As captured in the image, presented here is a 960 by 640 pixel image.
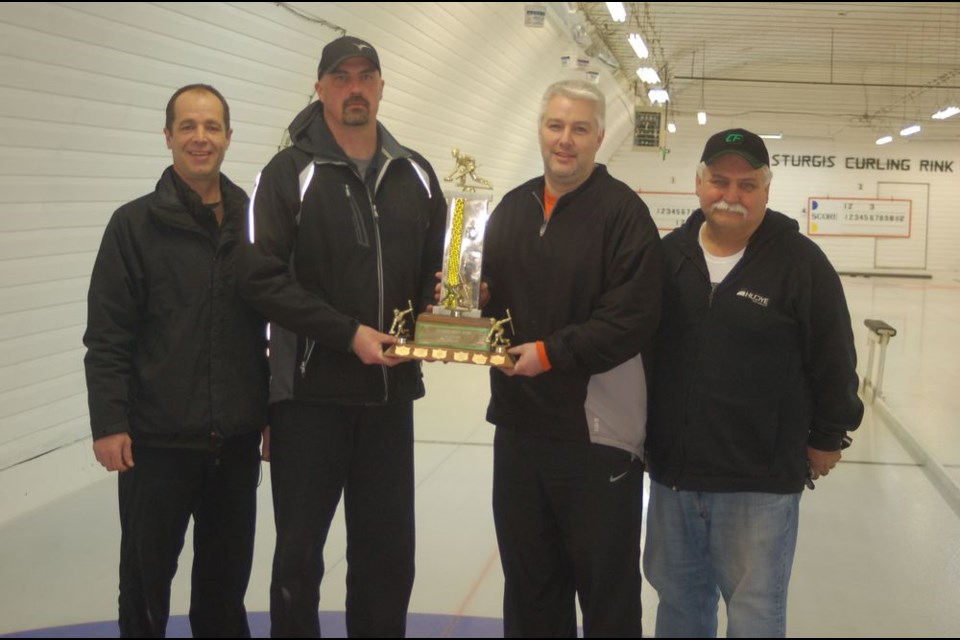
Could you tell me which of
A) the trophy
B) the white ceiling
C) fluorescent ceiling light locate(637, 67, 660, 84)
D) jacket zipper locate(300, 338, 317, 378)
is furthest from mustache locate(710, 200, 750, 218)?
fluorescent ceiling light locate(637, 67, 660, 84)

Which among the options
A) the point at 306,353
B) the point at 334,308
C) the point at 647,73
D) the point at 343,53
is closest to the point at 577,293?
the point at 334,308

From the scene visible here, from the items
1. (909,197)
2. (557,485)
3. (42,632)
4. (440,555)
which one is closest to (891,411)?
(440,555)

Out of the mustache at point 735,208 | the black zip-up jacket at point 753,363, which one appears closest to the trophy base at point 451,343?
the black zip-up jacket at point 753,363

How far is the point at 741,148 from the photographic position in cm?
239

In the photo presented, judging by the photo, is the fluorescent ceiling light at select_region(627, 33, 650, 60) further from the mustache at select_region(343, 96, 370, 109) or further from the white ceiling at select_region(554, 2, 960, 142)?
the mustache at select_region(343, 96, 370, 109)

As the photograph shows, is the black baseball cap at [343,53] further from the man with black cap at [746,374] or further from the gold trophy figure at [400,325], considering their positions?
the man with black cap at [746,374]

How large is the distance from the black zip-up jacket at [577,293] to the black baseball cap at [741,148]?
0.79 feet

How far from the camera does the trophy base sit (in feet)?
8.00

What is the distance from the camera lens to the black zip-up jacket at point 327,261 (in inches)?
95.4

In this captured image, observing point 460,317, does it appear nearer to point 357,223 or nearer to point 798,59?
point 357,223

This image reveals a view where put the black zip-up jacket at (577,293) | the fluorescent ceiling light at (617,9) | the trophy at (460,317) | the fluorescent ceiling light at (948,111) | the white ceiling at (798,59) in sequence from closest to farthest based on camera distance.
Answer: the black zip-up jacket at (577,293), the trophy at (460,317), the fluorescent ceiling light at (617,9), the white ceiling at (798,59), the fluorescent ceiling light at (948,111)

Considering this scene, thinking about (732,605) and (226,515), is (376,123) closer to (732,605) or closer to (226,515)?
(226,515)

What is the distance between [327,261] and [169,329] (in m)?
0.52

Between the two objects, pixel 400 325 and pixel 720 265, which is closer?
pixel 720 265
